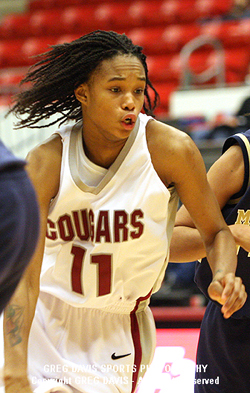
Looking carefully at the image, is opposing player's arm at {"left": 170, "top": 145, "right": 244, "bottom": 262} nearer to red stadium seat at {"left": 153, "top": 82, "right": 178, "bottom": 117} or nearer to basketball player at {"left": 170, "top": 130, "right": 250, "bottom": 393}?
basketball player at {"left": 170, "top": 130, "right": 250, "bottom": 393}

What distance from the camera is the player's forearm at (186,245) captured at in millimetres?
2109

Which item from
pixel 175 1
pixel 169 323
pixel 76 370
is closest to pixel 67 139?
pixel 76 370

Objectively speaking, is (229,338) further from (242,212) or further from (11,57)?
(11,57)

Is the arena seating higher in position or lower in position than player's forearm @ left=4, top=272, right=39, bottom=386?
higher

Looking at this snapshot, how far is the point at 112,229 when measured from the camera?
193 cm

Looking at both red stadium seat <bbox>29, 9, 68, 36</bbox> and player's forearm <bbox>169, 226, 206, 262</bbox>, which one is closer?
player's forearm <bbox>169, 226, 206, 262</bbox>

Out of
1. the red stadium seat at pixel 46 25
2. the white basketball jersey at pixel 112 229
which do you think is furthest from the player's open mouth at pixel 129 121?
the red stadium seat at pixel 46 25

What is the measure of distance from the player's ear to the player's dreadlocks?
1 cm

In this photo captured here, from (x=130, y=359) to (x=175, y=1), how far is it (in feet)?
27.9

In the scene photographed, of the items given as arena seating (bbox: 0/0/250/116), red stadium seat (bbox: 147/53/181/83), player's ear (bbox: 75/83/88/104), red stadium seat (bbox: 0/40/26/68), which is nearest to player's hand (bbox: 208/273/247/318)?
player's ear (bbox: 75/83/88/104)

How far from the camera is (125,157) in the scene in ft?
6.49

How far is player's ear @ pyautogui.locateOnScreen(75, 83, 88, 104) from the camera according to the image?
6.42 feet

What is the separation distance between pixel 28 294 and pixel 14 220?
1.06 metres

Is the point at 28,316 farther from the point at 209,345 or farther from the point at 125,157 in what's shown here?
the point at 209,345
